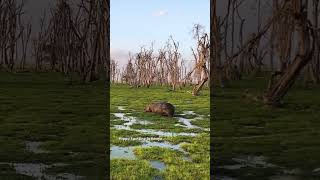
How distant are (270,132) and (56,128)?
9472 millimetres

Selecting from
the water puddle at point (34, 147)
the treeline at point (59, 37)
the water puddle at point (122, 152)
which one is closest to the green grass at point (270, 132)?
the water puddle at point (122, 152)

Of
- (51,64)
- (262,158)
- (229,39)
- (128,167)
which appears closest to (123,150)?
(128,167)

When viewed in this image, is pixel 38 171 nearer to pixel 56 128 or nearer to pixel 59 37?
pixel 56 128

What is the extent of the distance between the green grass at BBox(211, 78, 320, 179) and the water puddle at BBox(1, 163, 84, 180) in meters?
4.17

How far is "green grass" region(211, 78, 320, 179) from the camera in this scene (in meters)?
13.8

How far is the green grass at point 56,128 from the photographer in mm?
13829

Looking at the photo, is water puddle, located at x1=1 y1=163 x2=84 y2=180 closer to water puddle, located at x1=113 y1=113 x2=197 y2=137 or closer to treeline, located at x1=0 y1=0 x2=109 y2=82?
water puddle, located at x1=113 y1=113 x2=197 y2=137

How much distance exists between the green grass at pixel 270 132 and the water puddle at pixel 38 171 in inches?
164

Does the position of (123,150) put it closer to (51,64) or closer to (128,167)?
(128,167)

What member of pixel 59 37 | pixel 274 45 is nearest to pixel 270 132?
pixel 274 45

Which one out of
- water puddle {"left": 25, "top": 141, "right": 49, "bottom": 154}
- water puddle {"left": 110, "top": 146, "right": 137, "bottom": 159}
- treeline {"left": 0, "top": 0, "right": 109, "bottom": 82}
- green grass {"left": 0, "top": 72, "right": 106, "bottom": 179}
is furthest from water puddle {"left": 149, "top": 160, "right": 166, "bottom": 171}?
treeline {"left": 0, "top": 0, "right": 109, "bottom": 82}

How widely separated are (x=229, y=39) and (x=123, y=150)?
153 feet

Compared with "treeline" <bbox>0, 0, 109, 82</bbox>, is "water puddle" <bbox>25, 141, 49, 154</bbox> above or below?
below

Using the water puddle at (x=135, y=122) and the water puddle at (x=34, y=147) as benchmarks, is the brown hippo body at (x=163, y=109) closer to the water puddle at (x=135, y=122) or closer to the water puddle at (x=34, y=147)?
the water puddle at (x=135, y=122)
